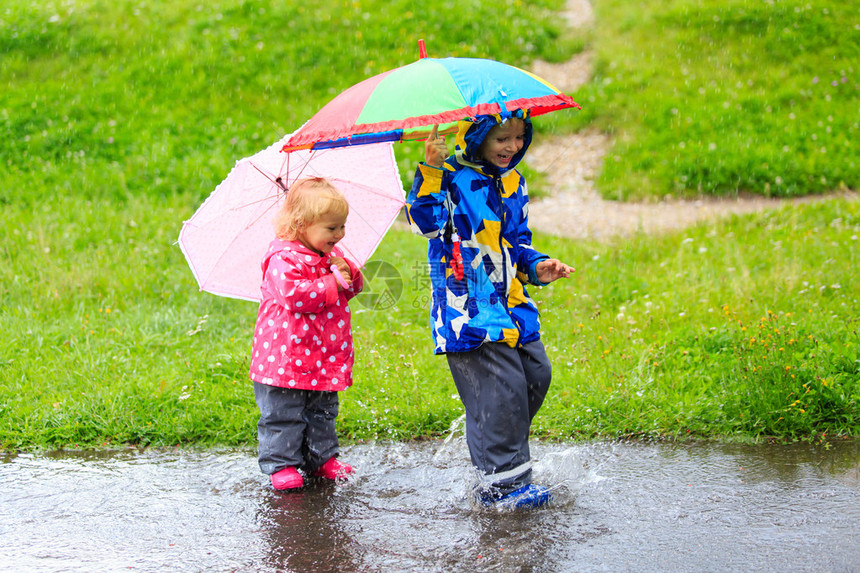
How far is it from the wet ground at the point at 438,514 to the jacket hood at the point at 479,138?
4.54ft

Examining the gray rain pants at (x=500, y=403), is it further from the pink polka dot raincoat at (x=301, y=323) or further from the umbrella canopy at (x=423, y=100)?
the umbrella canopy at (x=423, y=100)

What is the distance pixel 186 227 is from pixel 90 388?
159 centimetres

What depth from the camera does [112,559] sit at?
3.13 metres

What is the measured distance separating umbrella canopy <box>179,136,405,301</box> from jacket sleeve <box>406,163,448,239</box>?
72cm

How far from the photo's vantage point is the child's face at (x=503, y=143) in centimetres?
326

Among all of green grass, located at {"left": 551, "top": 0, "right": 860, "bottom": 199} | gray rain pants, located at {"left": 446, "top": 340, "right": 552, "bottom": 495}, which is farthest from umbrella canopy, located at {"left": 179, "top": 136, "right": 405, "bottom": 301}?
green grass, located at {"left": 551, "top": 0, "right": 860, "bottom": 199}

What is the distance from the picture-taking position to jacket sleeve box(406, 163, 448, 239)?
3.20 m

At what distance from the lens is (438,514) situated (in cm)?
344

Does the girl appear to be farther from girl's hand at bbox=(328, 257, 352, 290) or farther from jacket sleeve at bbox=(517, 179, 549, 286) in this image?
jacket sleeve at bbox=(517, 179, 549, 286)

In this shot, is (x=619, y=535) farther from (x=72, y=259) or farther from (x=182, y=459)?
(x=72, y=259)

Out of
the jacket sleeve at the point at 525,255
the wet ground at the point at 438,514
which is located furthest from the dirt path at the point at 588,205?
the jacket sleeve at the point at 525,255

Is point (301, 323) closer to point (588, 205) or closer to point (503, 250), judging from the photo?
point (503, 250)

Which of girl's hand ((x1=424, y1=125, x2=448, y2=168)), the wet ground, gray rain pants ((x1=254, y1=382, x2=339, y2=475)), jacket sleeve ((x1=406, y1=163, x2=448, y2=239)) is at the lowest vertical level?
the wet ground

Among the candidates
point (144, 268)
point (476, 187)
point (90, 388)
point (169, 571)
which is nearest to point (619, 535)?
point (476, 187)
